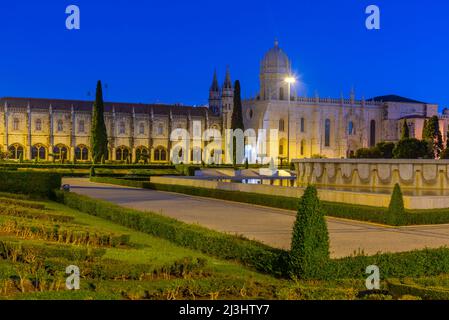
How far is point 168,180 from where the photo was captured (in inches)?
1064

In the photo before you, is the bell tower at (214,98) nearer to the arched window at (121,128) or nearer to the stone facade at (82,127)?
the stone facade at (82,127)

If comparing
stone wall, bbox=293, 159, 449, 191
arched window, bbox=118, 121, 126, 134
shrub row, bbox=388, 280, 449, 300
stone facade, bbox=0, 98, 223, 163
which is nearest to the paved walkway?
shrub row, bbox=388, 280, 449, 300

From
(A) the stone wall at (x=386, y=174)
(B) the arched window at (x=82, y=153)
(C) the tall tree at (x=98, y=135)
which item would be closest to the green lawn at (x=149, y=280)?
(A) the stone wall at (x=386, y=174)

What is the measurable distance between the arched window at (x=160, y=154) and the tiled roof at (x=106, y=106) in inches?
170

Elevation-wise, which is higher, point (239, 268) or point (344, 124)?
point (344, 124)

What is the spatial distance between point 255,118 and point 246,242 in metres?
60.7

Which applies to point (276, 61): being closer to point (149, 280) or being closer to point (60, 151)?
point (60, 151)

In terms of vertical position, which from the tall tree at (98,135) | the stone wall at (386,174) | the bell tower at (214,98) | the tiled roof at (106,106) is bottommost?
the stone wall at (386,174)

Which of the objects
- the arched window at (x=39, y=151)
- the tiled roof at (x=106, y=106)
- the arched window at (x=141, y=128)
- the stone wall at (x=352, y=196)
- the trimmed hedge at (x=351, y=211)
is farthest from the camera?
the arched window at (x=141, y=128)

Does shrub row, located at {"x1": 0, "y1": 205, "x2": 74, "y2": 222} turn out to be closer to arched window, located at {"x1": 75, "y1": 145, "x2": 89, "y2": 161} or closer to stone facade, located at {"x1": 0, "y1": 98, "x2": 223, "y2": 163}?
stone facade, located at {"x1": 0, "y1": 98, "x2": 223, "y2": 163}

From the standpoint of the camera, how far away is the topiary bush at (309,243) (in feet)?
25.3
